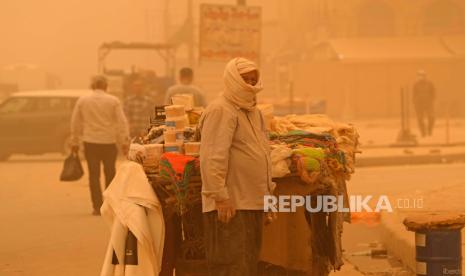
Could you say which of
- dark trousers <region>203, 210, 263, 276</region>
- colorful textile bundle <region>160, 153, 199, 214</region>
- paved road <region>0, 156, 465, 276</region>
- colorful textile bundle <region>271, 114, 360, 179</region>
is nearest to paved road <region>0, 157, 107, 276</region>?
paved road <region>0, 156, 465, 276</region>

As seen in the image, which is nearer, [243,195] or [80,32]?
[243,195]

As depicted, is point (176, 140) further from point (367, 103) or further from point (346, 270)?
point (367, 103)

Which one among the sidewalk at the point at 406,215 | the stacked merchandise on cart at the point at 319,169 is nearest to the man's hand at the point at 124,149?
the sidewalk at the point at 406,215

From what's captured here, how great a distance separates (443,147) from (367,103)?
1947cm

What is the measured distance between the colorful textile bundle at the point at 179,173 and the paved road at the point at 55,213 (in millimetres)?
2757

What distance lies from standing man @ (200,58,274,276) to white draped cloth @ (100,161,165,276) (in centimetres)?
46

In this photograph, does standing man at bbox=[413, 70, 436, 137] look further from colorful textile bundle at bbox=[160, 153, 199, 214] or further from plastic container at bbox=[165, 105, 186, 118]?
colorful textile bundle at bbox=[160, 153, 199, 214]

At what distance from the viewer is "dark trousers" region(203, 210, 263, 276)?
6.60m

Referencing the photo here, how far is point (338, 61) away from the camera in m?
44.7

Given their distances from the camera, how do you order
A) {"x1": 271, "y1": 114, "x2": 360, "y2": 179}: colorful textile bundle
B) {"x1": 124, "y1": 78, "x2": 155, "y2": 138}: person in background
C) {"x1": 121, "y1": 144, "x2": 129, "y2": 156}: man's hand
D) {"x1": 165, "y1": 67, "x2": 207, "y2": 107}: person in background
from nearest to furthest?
{"x1": 271, "y1": 114, "x2": 360, "y2": 179}: colorful textile bundle, {"x1": 121, "y1": 144, "x2": 129, "y2": 156}: man's hand, {"x1": 165, "y1": 67, "x2": 207, "y2": 107}: person in background, {"x1": 124, "y1": 78, "x2": 155, "y2": 138}: person in background

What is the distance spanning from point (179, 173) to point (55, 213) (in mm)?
7602

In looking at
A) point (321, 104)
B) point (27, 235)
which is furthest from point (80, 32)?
point (27, 235)

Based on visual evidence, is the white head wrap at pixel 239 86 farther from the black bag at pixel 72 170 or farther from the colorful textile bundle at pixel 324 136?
the black bag at pixel 72 170

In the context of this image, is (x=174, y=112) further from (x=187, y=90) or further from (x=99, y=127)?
(x=187, y=90)
